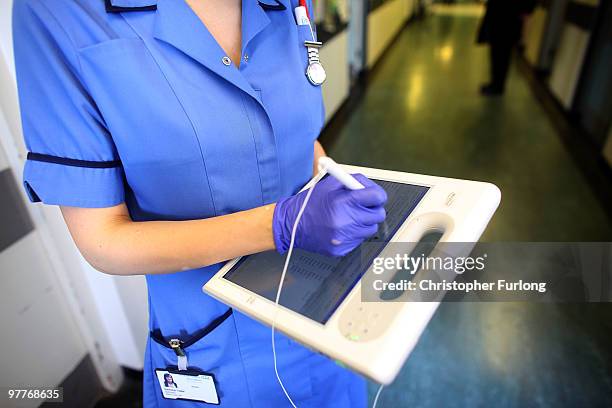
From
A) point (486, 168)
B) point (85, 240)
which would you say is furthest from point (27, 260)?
point (486, 168)

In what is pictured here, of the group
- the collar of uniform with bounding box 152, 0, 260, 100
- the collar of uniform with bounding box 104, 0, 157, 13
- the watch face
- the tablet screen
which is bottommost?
the tablet screen

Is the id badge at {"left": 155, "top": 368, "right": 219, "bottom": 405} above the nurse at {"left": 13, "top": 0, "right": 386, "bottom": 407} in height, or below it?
below

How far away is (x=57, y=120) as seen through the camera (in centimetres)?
52

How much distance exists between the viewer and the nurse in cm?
52

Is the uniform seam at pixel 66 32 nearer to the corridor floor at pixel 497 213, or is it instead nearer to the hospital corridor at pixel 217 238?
the hospital corridor at pixel 217 238

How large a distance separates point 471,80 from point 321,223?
5178 millimetres

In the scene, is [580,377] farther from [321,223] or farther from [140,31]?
[140,31]

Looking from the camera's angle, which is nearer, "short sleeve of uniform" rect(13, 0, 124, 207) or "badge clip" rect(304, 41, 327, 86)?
"short sleeve of uniform" rect(13, 0, 124, 207)

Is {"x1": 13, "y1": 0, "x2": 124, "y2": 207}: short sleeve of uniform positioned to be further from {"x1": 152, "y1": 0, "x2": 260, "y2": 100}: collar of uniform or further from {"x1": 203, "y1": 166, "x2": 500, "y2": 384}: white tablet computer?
{"x1": 203, "y1": 166, "x2": 500, "y2": 384}: white tablet computer

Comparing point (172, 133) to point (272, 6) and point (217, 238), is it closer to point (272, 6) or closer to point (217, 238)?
point (217, 238)

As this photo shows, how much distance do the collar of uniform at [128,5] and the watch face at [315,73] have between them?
0.99 feet

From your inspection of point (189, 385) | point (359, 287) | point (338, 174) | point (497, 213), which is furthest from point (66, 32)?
point (497, 213)

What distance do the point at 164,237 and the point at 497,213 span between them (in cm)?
235

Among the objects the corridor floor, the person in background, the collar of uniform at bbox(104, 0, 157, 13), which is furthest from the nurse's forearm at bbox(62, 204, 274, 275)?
the person in background
